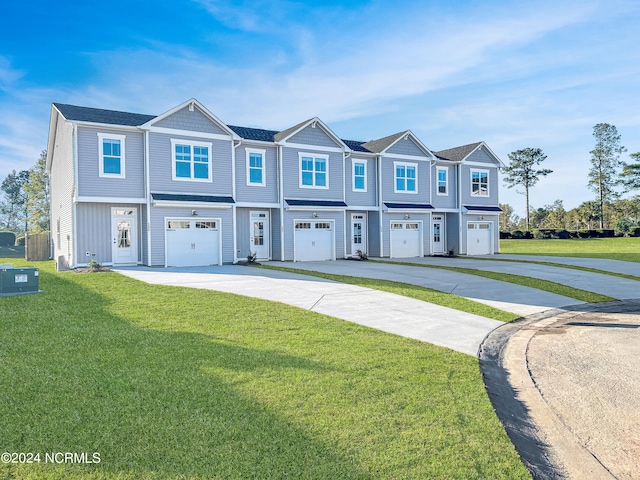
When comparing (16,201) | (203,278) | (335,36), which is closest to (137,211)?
(203,278)

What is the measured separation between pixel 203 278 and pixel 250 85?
529 inches

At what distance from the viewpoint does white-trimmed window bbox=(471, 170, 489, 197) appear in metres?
29.5

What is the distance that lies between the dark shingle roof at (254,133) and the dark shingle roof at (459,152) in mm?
13247

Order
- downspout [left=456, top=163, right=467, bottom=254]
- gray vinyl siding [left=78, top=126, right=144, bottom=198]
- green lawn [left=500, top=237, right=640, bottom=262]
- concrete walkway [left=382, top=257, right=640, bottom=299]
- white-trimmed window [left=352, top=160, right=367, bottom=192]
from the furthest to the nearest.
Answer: downspout [left=456, top=163, right=467, bottom=254] → green lawn [left=500, top=237, right=640, bottom=262] → white-trimmed window [left=352, top=160, right=367, bottom=192] → gray vinyl siding [left=78, top=126, right=144, bottom=198] → concrete walkway [left=382, top=257, right=640, bottom=299]

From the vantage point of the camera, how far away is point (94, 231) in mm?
18297

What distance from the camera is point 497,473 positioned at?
317 centimetres

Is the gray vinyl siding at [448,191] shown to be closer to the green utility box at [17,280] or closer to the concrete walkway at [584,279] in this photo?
the concrete walkway at [584,279]

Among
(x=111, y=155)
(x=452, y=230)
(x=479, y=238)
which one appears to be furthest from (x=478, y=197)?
(x=111, y=155)

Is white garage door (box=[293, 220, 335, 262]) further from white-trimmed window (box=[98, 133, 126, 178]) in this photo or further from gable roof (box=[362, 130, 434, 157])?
white-trimmed window (box=[98, 133, 126, 178])

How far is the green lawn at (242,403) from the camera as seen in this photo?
3.21 metres

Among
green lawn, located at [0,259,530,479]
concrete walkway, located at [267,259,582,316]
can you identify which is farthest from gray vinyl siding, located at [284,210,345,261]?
green lawn, located at [0,259,530,479]

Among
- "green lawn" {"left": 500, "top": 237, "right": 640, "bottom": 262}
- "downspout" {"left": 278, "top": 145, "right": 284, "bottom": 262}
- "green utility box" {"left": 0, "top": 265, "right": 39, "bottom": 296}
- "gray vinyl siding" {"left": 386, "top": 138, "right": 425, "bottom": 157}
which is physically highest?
"gray vinyl siding" {"left": 386, "top": 138, "right": 425, "bottom": 157}

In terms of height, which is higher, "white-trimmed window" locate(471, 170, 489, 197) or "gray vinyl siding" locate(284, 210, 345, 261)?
"white-trimmed window" locate(471, 170, 489, 197)

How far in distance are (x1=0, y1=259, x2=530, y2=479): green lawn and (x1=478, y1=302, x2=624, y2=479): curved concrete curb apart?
0.19m
